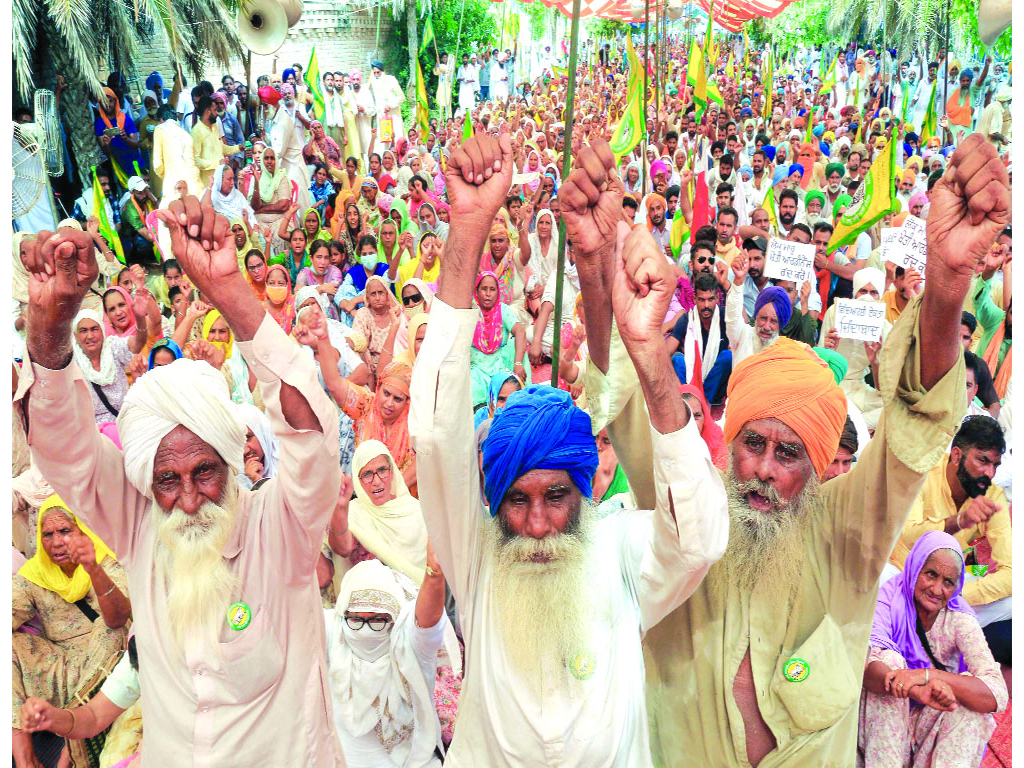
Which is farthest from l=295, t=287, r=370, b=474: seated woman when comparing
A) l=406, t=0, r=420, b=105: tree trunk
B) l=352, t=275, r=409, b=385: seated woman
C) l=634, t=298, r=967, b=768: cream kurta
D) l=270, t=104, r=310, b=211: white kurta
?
l=406, t=0, r=420, b=105: tree trunk

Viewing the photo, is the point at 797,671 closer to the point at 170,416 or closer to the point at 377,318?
the point at 170,416

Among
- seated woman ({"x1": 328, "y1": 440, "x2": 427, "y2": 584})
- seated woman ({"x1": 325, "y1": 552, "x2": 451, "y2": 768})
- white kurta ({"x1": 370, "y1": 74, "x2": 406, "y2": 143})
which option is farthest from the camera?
white kurta ({"x1": 370, "y1": 74, "x2": 406, "y2": 143})

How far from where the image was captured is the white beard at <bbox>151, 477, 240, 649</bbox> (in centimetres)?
196

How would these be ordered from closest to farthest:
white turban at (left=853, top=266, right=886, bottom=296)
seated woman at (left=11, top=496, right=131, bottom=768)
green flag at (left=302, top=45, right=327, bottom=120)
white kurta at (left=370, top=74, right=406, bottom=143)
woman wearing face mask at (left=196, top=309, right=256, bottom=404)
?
seated woman at (left=11, top=496, right=131, bottom=768) → woman wearing face mask at (left=196, top=309, right=256, bottom=404) → white turban at (left=853, top=266, right=886, bottom=296) → green flag at (left=302, top=45, right=327, bottom=120) → white kurta at (left=370, top=74, right=406, bottom=143)

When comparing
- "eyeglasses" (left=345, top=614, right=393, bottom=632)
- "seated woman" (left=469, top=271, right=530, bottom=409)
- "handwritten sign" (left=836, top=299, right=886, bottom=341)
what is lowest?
"seated woman" (left=469, top=271, right=530, bottom=409)

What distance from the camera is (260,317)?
71.9 inches

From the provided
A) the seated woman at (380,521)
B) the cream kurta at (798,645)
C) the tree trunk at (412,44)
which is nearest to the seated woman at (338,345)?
the seated woman at (380,521)

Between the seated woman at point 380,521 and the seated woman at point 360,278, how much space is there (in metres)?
2.28

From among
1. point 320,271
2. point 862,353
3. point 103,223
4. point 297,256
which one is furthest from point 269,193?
point 862,353

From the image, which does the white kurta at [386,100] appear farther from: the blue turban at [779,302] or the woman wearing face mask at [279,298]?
the blue turban at [779,302]

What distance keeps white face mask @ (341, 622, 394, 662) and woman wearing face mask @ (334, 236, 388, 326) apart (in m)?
3.25

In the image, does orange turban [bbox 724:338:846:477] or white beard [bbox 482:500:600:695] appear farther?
orange turban [bbox 724:338:846:477]

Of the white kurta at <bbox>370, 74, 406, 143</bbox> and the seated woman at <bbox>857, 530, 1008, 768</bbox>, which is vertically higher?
the seated woman at <bbox>857, 530, 1008, 768</bbox>

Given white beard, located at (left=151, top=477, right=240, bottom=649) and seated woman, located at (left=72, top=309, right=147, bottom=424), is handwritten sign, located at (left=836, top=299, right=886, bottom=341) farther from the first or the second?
seated woman, located at (left=72, top=309, right=147, bottom=424)
